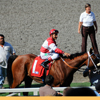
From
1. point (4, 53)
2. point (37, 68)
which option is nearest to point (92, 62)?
point (37, 68)

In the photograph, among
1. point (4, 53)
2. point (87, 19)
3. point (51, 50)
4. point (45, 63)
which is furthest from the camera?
point (87, 19)

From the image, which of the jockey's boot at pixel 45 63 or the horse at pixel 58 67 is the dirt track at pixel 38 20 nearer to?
the horse at pixel 58 67

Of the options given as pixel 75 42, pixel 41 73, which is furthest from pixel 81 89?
pixel 75 42

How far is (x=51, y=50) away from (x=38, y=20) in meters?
8.05

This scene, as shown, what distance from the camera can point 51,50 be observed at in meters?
6.00

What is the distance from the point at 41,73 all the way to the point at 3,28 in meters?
8.48

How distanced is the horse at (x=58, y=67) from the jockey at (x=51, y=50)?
0.50 ft

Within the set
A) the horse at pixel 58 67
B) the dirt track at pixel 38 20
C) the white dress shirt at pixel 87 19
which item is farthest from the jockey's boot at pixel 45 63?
the dirt track at pixel 38 20

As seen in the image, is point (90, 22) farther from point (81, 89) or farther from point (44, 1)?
point (44, 1)

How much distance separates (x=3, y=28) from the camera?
13734mm

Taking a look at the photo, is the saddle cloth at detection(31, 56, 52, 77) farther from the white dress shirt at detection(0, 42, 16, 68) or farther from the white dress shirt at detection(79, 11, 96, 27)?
the white dress shirt at detection(79, 11, 96, 27)

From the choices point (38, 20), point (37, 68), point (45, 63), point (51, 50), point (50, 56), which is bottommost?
point (37, 68)

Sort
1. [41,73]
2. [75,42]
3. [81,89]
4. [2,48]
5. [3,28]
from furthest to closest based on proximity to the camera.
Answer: [3,28]
[75,42]
[2,48]
[41,73]
[81,89]

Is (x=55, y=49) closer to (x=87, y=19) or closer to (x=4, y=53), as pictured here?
(x=4, y=53)
